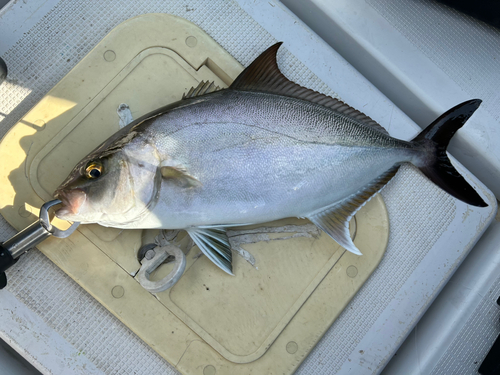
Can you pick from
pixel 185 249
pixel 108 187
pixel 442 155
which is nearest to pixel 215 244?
pixel 185 249

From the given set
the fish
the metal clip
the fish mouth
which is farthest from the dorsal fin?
the metal clip

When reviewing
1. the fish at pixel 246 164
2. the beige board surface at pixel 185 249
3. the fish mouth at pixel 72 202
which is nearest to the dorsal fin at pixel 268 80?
the fish at pixel 246 164

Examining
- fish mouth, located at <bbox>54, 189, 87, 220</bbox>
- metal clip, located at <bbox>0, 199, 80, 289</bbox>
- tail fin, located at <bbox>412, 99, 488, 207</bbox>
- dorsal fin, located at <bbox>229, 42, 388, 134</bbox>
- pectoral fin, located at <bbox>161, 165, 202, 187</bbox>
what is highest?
tail fin, located at <bbox>412, 99, 488, 207</bbox>

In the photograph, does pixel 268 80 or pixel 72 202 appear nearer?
pixel 72 202

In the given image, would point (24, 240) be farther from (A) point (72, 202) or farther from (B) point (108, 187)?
(B) point (108, 187)

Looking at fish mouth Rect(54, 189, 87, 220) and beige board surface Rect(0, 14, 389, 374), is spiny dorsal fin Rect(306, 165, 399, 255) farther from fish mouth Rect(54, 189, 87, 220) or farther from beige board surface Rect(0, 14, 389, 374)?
fish mouth Rect(54, 189, 87, 220)

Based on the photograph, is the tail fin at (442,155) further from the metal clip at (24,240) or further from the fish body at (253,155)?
the metal clip at (24,240)
